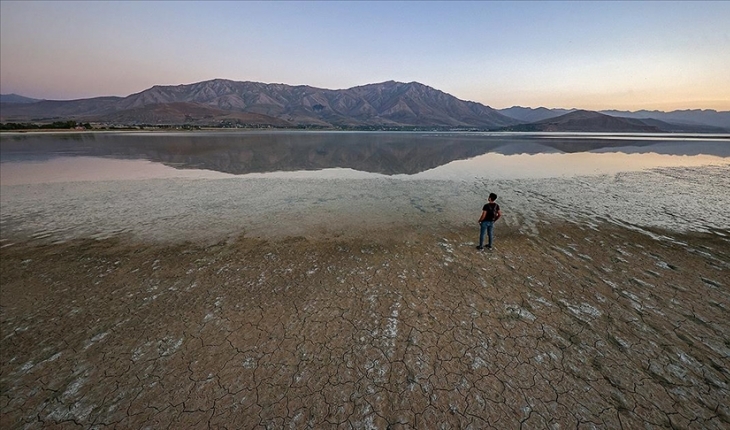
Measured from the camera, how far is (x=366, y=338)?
8.28m

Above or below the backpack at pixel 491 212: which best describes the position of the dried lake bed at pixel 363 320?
below

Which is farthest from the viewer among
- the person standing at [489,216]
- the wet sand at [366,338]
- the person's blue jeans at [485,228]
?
the person's blue jeans at [485,228]

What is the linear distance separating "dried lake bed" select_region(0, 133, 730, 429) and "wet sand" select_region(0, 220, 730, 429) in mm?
52

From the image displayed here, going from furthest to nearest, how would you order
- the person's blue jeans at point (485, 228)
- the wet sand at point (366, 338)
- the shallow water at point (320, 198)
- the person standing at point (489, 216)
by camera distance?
the shallow water at point (320, 198) < the person's blue jeans at point (485, 228) < the person standing at point (489, 216) < the wet sand at point (366, 338)

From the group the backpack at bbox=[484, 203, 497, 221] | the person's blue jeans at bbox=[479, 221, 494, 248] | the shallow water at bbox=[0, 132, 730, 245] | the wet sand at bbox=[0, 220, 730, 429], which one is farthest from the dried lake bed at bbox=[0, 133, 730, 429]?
the backpack at bbox=[484, 203, 497, 221]

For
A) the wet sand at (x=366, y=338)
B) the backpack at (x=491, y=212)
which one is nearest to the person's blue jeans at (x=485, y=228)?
the backpack at (x=491, y=212)

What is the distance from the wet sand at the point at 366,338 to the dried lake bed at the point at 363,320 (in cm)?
→ 5

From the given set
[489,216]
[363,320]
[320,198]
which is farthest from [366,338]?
[320,198]

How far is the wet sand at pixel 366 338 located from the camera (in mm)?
6262

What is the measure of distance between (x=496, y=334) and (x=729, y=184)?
125 feet

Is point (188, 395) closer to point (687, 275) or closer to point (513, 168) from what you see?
point (687, 275)

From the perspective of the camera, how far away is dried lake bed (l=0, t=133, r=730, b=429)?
20.8ft

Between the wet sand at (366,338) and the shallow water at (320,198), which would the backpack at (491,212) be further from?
the shallow water at (320,198)

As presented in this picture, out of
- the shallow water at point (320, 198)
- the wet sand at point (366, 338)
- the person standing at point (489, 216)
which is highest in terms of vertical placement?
the person standing at point (489, 216)
